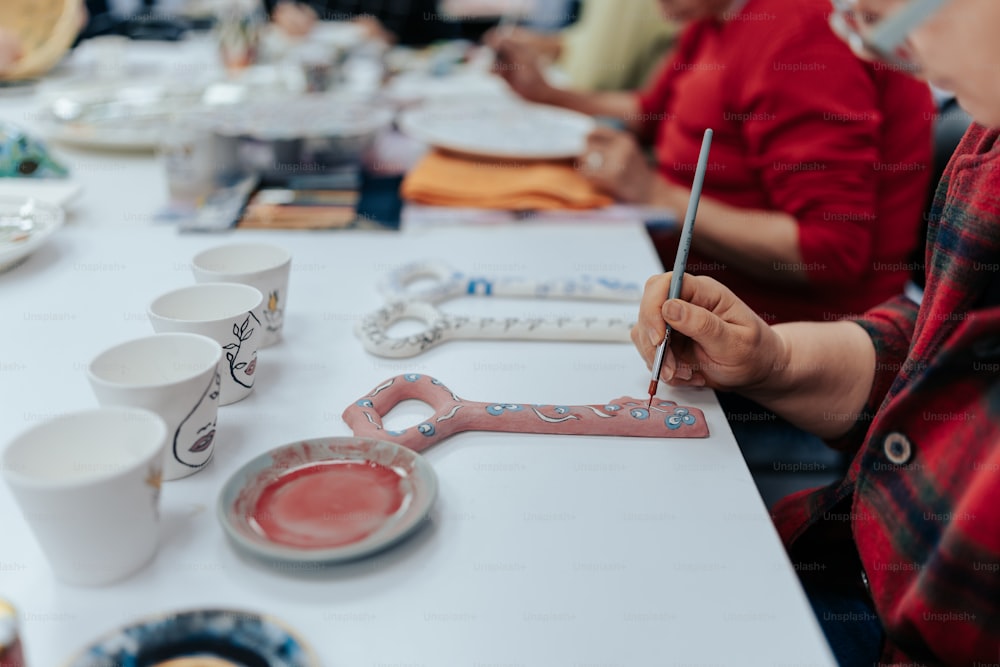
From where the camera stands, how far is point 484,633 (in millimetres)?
478

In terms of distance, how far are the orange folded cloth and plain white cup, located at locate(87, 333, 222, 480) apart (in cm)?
65

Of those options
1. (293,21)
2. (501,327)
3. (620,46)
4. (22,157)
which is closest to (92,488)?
(501,327)

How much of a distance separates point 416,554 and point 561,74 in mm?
2126

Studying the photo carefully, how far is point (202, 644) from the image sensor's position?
0.45 metres

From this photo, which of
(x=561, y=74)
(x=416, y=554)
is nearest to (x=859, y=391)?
(x=416, y=554)

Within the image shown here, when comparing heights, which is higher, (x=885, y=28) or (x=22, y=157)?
(x=885, y=28)

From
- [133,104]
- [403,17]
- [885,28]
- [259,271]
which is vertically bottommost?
[403,17]

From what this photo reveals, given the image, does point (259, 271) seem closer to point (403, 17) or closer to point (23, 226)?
point (23, 226)

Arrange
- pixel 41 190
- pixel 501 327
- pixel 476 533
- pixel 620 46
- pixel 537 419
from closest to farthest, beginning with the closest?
pixel 476 533, pixel 537 419, pixel 501 327, pixel 41 190, pixel 620 46

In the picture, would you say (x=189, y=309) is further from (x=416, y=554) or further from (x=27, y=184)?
(x=27, y=184)

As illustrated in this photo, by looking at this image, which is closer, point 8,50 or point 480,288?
point 480,288

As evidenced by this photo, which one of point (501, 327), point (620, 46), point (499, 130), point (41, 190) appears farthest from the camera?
point (620, 46)

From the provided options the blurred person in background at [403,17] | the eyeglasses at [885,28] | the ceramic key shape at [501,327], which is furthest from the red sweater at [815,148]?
the blurred person in background at [403,17]

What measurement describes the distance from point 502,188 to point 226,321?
2.20 ft
